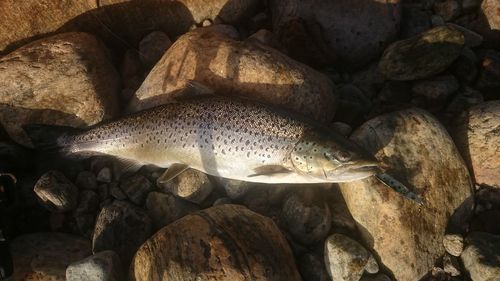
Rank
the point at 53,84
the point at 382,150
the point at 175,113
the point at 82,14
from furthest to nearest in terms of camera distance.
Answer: the point at 82,14, the point at 53,84, the point at 175,113, the point at 382,150

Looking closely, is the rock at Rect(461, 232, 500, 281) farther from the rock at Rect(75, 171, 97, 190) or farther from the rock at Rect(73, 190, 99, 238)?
the rock at Rect(75, 171, 97, 190)

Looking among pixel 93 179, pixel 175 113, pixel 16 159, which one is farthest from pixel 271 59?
pixel 16 159

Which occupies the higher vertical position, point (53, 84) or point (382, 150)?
point (53, 84)

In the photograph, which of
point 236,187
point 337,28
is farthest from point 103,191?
point 337,28

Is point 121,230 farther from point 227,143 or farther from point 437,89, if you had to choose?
point 437,89

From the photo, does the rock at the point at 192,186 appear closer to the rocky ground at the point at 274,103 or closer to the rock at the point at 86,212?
the rocky ground at the point at 274,103

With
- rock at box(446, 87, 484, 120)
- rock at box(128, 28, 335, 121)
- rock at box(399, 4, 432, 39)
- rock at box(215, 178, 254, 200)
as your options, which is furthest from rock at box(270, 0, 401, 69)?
rock at box(215, 178, 254, 200)

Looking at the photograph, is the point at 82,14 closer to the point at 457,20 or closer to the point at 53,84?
the point at 53,84
